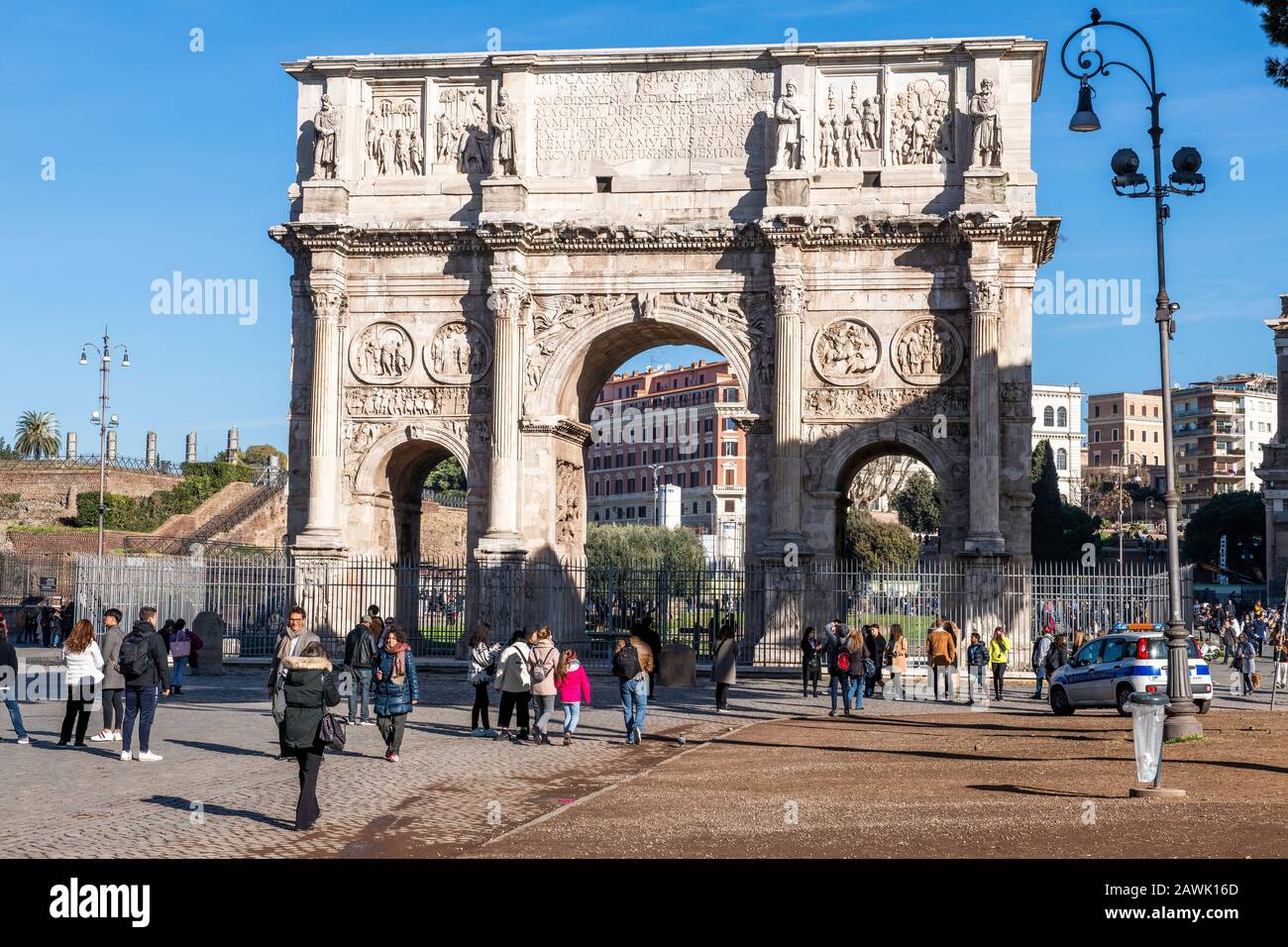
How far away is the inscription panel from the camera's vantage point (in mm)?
31203

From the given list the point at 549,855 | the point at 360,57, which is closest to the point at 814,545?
the point at 360,57

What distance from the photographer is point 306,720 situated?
11.8 metres

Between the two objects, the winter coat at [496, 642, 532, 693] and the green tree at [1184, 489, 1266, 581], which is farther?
the green tree at [1184, 489, 1266, 581]

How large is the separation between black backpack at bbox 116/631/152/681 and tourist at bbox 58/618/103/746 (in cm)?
93

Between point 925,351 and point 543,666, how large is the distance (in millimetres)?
14923

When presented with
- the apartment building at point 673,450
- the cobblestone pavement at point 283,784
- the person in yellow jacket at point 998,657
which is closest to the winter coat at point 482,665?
the cobblestone pavement at point 283,784

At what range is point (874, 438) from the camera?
30672 millimetres

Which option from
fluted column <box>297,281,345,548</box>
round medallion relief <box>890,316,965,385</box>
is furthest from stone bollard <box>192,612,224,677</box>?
round medallion relief <box>890,316,965,385</box>

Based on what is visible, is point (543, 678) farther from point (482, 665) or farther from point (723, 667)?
point (723, 667)

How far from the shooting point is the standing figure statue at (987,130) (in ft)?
98.0

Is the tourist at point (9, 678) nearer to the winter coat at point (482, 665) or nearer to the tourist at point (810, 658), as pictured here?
the winter coat at point (482, 665)

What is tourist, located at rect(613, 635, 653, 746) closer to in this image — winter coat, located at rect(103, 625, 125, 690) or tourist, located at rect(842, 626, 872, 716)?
tourist, located at rect(842, 626, 872, 716)
